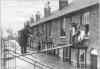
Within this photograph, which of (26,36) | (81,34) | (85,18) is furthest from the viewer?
(85,18)

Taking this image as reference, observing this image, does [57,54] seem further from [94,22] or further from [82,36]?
[94,22]

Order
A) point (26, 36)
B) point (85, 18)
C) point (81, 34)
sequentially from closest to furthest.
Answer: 1. point (81, 34)
2. point (26, 36)
3. point (85, 18)

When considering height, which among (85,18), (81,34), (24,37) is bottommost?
(24,37)

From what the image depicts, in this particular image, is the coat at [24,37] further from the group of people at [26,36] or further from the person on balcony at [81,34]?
the person on balcony at [81,34]

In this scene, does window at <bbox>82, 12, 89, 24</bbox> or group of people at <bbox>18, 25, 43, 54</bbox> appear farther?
window at <bbox>82, 12, 89, 24</bbox>

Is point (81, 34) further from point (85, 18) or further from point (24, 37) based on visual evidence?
point (24, 37)

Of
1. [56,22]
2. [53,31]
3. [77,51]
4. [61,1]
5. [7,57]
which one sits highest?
[61,1]

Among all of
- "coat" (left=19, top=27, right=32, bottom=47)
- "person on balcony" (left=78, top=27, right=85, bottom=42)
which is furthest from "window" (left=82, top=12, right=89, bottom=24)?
"coat" (left=19, top=27, right=32, bottom=47)

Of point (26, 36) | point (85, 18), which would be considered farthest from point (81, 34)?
point (26, 36)

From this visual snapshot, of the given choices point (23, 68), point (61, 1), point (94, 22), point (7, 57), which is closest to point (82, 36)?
point (94, 22)

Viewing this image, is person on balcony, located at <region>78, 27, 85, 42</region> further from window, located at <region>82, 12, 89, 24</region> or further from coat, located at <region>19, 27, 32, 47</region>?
coat, located at <region>19, 27, 32, 47</region>

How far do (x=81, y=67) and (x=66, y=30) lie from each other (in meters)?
2.17

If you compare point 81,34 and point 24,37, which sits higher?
point 81,34

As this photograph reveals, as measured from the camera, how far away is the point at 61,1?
9.52 meters
